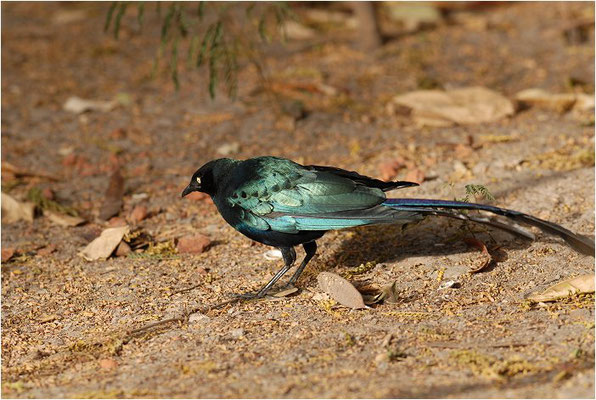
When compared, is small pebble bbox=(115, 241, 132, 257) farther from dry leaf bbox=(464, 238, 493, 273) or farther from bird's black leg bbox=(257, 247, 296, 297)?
dry leaf bbox=(464, 238, 493, 273)

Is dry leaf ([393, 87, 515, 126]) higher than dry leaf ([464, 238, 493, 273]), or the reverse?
dry leaf ([393, 87, 515, 126])

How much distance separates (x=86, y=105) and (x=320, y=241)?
374cm

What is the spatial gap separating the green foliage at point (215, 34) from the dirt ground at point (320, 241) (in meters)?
0.31

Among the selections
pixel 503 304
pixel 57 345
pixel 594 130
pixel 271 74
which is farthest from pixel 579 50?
pixel 57 345

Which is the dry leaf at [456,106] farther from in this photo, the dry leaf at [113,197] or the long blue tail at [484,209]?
the long blue tail at [484,209]

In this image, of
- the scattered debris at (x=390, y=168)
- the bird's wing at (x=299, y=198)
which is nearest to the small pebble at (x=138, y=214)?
the bird's wing at (x=299, y=198)

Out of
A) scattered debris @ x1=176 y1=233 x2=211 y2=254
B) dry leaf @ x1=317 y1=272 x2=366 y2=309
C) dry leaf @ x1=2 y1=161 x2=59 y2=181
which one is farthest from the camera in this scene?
dry leaf @ x1=2 y1=161 x2=59 y2=181

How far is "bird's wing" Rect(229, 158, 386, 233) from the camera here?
14.9 ft

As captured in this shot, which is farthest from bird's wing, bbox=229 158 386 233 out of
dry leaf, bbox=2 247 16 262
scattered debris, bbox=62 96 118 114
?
scattered debris, bbox=62 96 118 114

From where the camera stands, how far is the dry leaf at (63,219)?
609cm

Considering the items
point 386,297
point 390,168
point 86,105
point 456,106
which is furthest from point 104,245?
point 456,106

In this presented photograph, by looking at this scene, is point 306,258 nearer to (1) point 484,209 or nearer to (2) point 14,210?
(1) point 484,209

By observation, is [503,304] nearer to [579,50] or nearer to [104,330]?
[104,330]

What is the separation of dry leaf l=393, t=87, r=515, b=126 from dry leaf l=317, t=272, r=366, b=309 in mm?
3181
